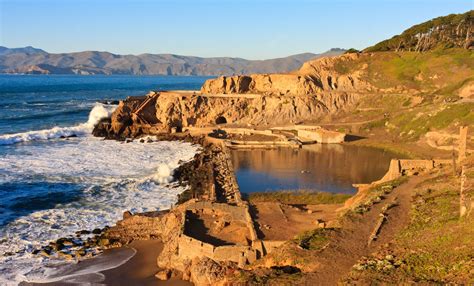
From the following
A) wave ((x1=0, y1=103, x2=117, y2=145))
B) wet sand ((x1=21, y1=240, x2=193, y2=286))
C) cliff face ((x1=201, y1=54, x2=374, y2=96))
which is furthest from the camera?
cliff face ((x1=201, y1=54, x2=374, y2=96))

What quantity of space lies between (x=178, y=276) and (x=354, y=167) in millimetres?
22278

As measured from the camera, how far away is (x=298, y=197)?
3077cm

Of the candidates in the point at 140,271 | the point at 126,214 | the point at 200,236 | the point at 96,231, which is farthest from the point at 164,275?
the point at 126,214

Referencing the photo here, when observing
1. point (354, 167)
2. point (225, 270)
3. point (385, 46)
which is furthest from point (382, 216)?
point (385, 46)

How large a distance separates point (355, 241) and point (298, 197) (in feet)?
Result: 43.2

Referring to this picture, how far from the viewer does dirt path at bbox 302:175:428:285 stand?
14.8 m

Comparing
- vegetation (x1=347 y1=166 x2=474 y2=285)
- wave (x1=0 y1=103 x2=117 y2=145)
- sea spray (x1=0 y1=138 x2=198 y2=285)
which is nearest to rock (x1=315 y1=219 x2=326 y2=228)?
vegetation (x1=347 y1=166 x2=474 y2=285)

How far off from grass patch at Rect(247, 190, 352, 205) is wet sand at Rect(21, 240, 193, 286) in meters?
7.76

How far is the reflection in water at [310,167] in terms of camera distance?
34.2 meters

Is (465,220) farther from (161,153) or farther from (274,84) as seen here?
(274,84)

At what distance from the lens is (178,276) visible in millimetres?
20984

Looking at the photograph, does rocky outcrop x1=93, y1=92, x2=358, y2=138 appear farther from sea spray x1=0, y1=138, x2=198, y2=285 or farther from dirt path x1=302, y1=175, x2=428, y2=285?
dirt path x1=302, y1=175, x2=428, y2=285

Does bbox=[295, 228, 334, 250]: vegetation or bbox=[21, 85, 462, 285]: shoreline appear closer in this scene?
bbox=[295, 228, 334, 250]: vegetation

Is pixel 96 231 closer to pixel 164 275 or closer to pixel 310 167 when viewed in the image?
pixel 164 275
